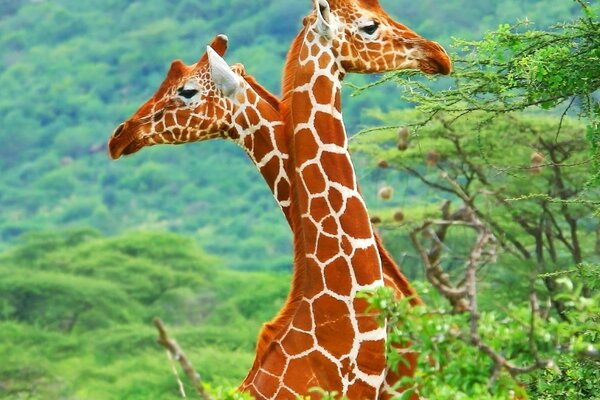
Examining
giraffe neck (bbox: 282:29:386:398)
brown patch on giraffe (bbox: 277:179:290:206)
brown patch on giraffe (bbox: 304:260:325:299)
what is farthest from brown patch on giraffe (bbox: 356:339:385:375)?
brown patch on giraffe (bbox: 277:179:290:206)

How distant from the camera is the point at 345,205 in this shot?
8344mm

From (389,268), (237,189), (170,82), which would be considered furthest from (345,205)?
(237,189)

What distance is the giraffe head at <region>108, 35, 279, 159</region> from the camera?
28.3 feet

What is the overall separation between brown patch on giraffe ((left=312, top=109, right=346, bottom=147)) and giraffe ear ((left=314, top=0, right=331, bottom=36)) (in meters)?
0.38

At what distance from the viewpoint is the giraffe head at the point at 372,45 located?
858 cm

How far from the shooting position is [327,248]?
27.2ft

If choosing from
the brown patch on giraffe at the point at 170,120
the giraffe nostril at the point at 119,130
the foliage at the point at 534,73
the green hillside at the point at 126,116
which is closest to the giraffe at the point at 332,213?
the brown patch on giraffe at the point at 170,120

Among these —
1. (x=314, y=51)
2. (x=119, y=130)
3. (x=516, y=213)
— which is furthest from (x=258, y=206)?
(x=314, y=51)

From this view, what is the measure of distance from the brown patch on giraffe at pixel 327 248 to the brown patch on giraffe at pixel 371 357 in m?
0.43

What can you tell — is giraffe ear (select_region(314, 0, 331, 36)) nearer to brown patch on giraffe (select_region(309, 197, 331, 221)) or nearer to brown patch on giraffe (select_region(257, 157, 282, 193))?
brown patch on giraffe (select_region(257, 157, 282, 193))

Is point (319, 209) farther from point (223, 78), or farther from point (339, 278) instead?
point (223, 78)

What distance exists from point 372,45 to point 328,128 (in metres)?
0.48

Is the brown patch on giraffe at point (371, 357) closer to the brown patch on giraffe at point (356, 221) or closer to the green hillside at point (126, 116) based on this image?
the brown patch on giraffe at point (356, 221)

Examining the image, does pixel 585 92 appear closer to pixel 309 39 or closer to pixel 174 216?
pixel 309 39
